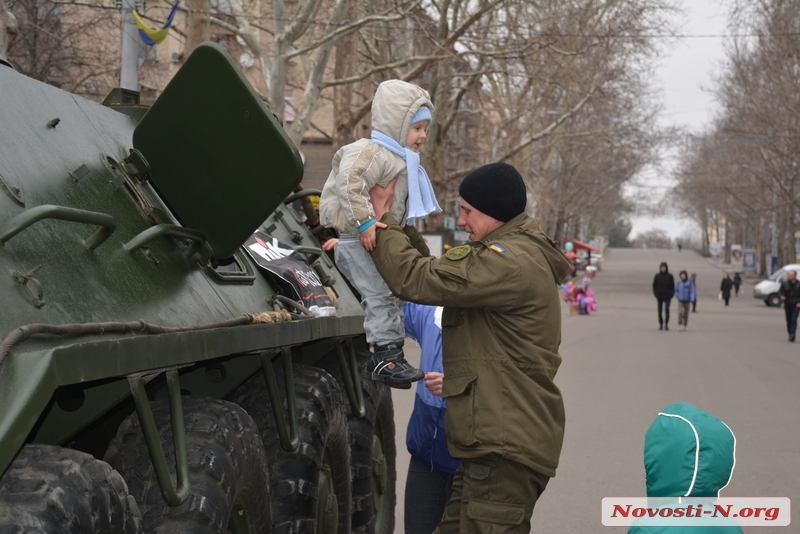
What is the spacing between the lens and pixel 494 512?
355 centimetres

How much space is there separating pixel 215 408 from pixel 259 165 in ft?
2.83

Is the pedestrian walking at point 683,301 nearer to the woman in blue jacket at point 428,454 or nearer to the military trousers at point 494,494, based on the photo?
the woman in blue jacket at point 428,454

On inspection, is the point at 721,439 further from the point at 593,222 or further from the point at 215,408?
the point at 593,222

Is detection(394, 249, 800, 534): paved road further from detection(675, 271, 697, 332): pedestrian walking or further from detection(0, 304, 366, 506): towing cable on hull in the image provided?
detection(0, 304, 366, 506): towing cable on hull

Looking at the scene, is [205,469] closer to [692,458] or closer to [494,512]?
[494,512]

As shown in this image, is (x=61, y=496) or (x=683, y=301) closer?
(x=61, y=496)

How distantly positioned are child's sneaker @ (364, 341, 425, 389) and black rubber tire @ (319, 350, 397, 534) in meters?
1.39

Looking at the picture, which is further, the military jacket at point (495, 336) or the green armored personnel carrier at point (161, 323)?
the military jacket at point (495, 336)

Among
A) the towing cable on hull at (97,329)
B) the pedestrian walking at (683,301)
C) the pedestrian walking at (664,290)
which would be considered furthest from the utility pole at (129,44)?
the pedestrian walking at (664,290)

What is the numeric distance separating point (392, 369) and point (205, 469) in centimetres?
100

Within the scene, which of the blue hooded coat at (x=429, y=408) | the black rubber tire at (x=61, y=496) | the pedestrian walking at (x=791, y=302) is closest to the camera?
the black rubber tire at (x=61, y=496)

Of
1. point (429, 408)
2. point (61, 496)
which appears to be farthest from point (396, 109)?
point (61, 496)

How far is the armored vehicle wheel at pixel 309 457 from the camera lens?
439 centimetres

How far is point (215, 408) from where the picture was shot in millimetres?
3668
